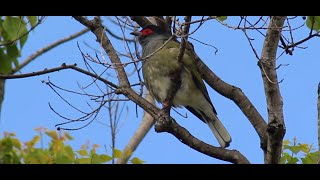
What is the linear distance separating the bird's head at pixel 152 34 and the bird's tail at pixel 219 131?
808mm

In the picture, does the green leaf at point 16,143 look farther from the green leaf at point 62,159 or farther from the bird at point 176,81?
the bird at point 176,81

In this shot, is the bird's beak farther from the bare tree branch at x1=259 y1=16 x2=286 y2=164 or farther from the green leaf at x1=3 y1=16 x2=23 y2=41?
the bare tree branch at x1=259 y1=16 x2=286 y2=164

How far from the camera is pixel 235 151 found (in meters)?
3.17

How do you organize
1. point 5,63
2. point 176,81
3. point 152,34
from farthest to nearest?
1. point 152,34
2. point 176,81
3. point 5,63

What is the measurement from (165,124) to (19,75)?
0.93 metres

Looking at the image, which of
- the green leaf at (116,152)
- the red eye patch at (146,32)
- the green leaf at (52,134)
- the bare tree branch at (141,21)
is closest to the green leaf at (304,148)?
the green leaf at (116,152)

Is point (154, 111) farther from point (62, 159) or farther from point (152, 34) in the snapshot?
point (152, 34)

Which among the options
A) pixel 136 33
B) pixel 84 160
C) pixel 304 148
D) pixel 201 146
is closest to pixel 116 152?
pixel 84 160

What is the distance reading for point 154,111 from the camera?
133 inches

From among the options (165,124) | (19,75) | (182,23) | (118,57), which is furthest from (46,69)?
(182,23)

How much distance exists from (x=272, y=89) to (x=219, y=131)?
1.23m

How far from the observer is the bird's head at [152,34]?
4.58 meters

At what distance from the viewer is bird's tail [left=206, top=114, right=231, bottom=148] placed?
414cm
